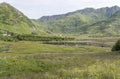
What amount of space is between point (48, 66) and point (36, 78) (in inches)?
719

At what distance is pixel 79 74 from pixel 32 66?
19.0 m

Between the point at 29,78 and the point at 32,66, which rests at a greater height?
the point at 29,78

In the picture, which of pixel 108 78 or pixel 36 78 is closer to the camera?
pixel 108 78

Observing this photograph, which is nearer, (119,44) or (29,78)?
(29,78)

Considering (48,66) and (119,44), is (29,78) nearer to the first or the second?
(48,66)

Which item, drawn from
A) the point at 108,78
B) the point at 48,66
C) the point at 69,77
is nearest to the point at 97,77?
the point at 108,78

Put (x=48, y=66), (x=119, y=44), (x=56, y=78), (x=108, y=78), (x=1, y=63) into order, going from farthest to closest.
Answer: (x=119, y=44) → (x=1, y=63) → (x=48, y=66) → (x=56, y=78) → (x=108, y=78)

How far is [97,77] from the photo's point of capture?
1883 cm

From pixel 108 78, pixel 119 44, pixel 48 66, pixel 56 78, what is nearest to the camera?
pixel 108 78

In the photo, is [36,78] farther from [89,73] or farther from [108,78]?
[108,78]

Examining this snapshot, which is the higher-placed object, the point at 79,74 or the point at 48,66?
the point at 79,74

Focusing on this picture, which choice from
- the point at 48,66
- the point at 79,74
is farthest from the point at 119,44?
the point at 79,74

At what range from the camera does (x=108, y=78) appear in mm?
18703

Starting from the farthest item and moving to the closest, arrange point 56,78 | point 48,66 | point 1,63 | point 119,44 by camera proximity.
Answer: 1. point 119,44
2. point 1,63
3. point 48,66
4. point 56,78
